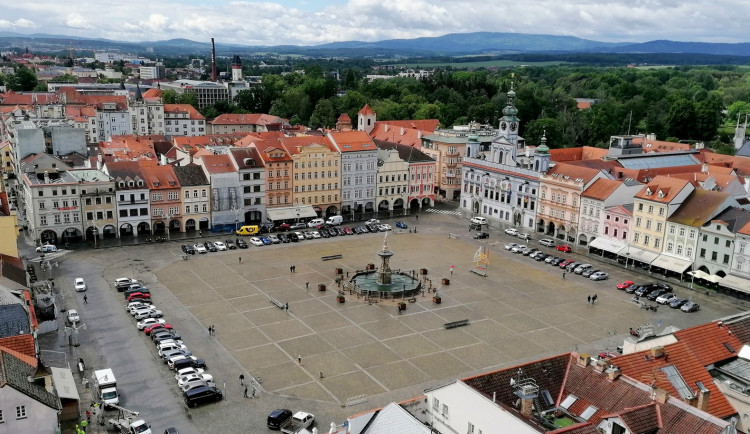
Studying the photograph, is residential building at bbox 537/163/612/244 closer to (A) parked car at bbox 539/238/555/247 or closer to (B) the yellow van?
(A) parked car at bbox 539/238/555/247

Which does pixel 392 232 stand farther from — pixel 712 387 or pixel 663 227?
pixel 712 387

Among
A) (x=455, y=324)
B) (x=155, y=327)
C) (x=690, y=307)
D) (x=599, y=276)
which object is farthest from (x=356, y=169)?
(x=690, y=307)

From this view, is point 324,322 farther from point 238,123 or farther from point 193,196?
point 238,123

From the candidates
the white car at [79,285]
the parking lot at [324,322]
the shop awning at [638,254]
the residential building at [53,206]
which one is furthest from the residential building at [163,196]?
the shop awning at [638,254]

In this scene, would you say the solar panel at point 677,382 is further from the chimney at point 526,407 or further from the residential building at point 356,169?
the residential building at point 356,169

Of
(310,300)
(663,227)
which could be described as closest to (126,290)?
(310,300)

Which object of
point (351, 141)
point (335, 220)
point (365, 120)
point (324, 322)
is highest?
point (351, 141)
